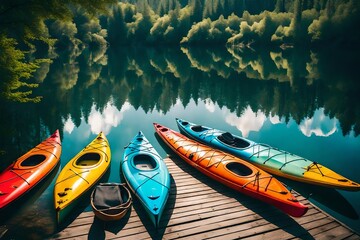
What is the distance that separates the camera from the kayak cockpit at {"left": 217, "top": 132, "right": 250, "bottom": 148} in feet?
49.6

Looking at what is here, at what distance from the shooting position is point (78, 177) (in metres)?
11.1

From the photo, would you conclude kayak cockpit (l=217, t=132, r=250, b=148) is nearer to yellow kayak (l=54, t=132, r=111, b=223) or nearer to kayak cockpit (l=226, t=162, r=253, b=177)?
kayak cockpit (l=226, t=162, r=253, b=177)

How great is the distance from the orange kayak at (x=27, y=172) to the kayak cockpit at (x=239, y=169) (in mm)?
8546

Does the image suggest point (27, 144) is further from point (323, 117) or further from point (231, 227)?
point (323, 117)

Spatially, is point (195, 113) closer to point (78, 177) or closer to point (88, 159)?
point (88, 159)

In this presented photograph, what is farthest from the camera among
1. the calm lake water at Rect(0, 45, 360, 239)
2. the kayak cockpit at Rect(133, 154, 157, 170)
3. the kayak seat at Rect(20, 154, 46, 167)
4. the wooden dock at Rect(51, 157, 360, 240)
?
the kayak seat at Rect(20, 154, 46, 167)

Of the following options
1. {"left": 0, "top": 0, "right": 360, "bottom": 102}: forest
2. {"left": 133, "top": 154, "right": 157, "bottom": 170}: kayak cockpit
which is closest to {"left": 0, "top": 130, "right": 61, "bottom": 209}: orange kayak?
{"left": 133, "top": 154, "right": 157, "bottom": 170}: kayak cockpit

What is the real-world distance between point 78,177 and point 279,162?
925 centimetres

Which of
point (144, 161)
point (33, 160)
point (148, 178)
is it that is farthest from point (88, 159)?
point (148, 178)

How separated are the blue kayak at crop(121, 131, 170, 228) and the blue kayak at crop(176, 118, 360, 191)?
14.3 ft

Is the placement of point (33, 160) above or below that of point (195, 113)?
above

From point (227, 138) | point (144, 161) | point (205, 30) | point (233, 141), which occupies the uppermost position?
point (205, 30)

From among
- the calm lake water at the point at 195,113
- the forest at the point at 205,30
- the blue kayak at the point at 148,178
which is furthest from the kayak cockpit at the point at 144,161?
the forest at the point at 205,30

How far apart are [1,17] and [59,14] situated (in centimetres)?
273
